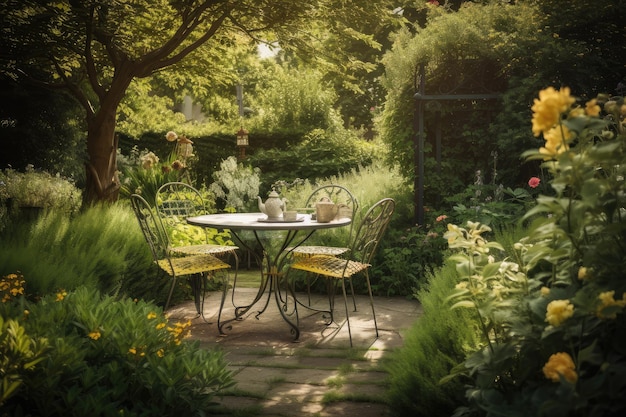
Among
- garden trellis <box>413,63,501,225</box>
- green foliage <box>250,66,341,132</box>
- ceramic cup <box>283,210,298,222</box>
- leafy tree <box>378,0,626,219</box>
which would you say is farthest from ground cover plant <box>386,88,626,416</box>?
green foliage <box>250,66,341,132</box>

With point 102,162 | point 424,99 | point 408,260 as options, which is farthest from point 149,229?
point 424,99

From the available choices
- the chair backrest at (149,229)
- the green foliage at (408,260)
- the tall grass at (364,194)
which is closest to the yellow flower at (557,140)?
the chair backrest at (149,229)

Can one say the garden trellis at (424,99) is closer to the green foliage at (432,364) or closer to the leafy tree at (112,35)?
the leafy tree at (112,35)

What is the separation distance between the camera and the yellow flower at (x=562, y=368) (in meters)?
1.58

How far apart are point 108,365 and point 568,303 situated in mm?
1708

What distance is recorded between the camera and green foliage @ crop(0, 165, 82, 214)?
839 centimetres

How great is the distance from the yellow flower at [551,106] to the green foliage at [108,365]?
1.66 meters

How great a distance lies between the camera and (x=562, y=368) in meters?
1.58

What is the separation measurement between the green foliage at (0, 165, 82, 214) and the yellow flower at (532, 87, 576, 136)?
741 cm

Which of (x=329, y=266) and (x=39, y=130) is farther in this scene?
(x=39, y=130)

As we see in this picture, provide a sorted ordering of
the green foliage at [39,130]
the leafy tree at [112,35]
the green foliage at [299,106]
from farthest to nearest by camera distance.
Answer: the green foliage at [299,106], the green foliage at [39,130], the leafy tree at [112,35]

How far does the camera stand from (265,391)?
3332 mm

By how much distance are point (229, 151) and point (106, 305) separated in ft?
29.8

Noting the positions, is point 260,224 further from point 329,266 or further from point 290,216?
point 329,266
